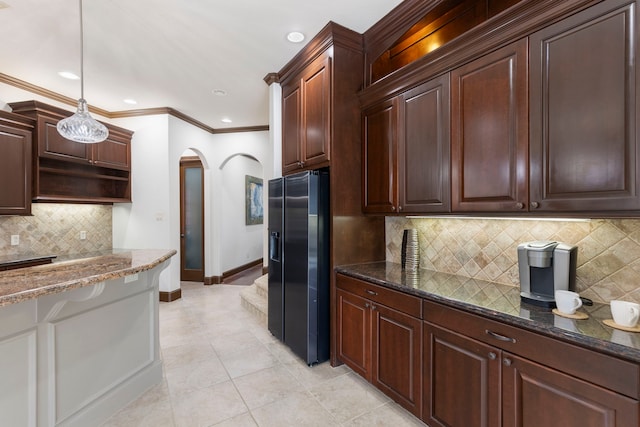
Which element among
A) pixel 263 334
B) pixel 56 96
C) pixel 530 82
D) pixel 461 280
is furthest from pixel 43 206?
pixel 530 82

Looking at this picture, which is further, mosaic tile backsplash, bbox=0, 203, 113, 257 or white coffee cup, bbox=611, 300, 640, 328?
mosaic tile backsplash, bbox=0, 203, 113, 257

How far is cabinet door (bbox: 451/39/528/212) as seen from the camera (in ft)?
5.28

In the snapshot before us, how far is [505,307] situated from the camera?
5.03 ft

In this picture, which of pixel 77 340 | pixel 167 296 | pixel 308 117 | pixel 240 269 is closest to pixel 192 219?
pixel 240 269

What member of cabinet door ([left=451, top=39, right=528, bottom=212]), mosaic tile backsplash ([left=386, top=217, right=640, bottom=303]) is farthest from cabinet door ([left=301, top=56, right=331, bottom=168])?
cabinet door ([left=451, top=39, right=528, bottom=212])

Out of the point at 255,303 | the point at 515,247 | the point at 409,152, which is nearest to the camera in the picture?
the point at 515,247

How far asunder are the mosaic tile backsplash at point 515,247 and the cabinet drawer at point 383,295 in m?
0.61

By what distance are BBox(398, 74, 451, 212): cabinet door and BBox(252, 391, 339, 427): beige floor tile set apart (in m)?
1.59

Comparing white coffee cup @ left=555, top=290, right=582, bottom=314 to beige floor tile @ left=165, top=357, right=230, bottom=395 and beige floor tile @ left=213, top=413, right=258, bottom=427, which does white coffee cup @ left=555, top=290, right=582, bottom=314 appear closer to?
beige floor tile @ left=213, top=413, right=258, bottom=427

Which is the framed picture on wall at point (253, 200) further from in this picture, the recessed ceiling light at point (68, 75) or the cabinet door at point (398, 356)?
the cabinet door at point (398, 356)

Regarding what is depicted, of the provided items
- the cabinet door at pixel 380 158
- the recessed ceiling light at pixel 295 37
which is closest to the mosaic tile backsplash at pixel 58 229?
the recessed ceiling light at pixel 295 37

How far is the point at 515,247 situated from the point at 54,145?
190 inches

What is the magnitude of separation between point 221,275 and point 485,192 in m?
5.14

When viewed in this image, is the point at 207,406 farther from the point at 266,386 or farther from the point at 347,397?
the point at 347,397
